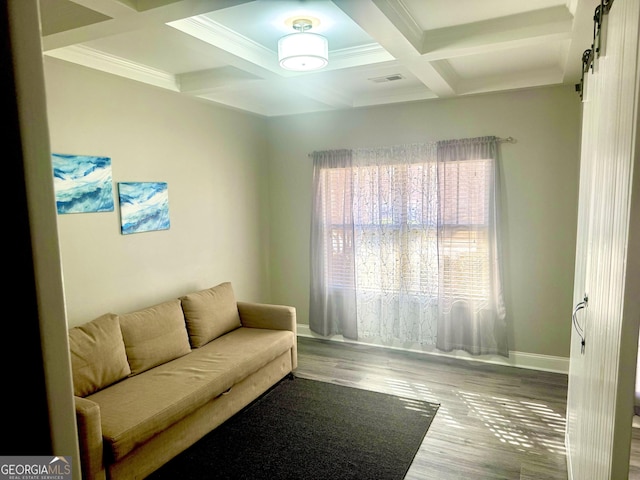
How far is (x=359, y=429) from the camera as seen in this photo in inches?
117

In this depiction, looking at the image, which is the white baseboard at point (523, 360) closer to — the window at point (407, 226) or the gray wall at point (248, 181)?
the gray wall at point (248, 181)

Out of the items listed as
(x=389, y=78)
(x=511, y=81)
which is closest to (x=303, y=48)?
(x=389, y=78)

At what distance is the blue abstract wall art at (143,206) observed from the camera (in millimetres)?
3303

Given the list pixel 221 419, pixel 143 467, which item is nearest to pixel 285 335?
pixel 221 419

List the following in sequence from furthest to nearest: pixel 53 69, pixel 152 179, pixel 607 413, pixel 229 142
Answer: pixel 229 142, pixel 152 179, pixel 53 69, pixel 607 413

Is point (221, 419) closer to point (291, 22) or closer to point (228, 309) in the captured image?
point (228, 309)

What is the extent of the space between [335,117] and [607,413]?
12.7ft

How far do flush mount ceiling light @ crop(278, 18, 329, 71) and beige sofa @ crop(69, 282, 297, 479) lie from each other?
212 cm

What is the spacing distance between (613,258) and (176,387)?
249 centimetres

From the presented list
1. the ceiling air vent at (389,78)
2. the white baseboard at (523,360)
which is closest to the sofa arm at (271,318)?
the white baseboard at (523,360)

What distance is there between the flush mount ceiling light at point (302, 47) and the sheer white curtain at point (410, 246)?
196 cm

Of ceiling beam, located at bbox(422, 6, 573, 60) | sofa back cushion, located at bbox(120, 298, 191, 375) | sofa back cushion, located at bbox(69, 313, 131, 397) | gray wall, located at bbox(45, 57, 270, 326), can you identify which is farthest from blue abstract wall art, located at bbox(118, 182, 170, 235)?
ceiling beam, located at bbox(422, 6, 573, 60)

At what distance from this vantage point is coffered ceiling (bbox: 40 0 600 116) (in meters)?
2.14

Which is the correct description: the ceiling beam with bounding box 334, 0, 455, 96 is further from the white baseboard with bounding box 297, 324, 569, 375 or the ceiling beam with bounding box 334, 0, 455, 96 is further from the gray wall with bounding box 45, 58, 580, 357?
the white baseboard with bounding box 297, 324, 569, 375
